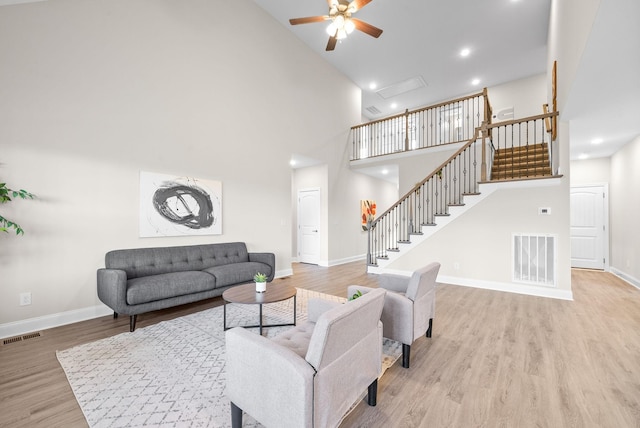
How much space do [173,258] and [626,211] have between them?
824 cm

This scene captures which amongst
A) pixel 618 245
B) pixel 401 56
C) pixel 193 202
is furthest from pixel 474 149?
pixel 193 202

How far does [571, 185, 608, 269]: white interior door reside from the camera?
623cm

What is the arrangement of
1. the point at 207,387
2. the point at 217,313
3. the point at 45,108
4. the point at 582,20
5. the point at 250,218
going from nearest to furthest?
the point at 207,387, the point at 582,20, the point at 45,108, the point at 217,313, the point at 250,218

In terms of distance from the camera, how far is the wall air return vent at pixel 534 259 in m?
4.44

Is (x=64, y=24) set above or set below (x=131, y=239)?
above

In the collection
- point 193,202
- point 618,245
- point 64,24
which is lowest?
point 618,245

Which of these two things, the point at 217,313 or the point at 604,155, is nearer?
the point at 217,313

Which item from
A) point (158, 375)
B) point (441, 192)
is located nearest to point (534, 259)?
point (441, 192)

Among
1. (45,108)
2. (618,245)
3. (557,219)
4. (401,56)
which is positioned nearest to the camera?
(45,108)

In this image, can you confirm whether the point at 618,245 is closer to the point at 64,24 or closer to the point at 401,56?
the point at 401,56

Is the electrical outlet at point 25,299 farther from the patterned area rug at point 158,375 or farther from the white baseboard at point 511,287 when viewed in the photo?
the white baseboard at point 511,287

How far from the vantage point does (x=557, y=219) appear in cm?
439

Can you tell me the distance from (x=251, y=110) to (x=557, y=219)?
223 inches

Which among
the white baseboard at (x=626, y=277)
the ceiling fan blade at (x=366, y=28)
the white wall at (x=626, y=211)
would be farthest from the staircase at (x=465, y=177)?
the ceiling fan blade at (x=366, y=28)
